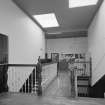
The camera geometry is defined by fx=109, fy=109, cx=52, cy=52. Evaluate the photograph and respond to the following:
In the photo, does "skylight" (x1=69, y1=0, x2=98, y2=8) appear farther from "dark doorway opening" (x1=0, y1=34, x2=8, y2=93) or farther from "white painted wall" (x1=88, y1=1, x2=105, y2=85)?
"dark doorway opening" (x1=0, y1=34, x2=8, y2=93)

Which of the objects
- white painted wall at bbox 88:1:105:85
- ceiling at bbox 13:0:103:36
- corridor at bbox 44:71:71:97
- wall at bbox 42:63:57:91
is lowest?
corridor at bbox 44:71:71:97

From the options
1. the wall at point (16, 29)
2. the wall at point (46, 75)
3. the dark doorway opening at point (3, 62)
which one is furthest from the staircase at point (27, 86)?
the dark doorway opening at point (3, 62)

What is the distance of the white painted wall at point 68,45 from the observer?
8727 millimetres

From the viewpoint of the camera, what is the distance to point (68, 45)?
8953 mm

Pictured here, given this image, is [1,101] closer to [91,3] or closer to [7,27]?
[7,27]

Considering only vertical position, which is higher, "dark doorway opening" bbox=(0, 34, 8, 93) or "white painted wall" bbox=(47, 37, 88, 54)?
"white painted wall" bbox=(47, 37, 88, 54)

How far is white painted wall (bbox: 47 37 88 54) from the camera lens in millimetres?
8727

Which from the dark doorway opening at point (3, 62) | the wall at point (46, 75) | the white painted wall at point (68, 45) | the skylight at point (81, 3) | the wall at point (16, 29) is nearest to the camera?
the dark doorway opening at point (3, 62)

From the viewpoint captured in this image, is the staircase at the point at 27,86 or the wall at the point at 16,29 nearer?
the wall at the point at 16,29

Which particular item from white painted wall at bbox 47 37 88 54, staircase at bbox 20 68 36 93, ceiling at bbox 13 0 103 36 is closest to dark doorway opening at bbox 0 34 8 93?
staircase at bbox 20 68 36 93

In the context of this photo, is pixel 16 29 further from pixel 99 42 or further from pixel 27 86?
pixel 99 42

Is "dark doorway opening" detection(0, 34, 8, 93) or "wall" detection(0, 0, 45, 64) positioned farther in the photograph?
"wall" detection(0, 0, 45, 64)

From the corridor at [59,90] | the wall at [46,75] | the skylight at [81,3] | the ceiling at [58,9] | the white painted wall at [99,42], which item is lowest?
the corridor at [59,90]

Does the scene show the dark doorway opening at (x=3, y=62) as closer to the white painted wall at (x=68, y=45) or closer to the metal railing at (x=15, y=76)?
the metal railing at (x=15, y=76)
